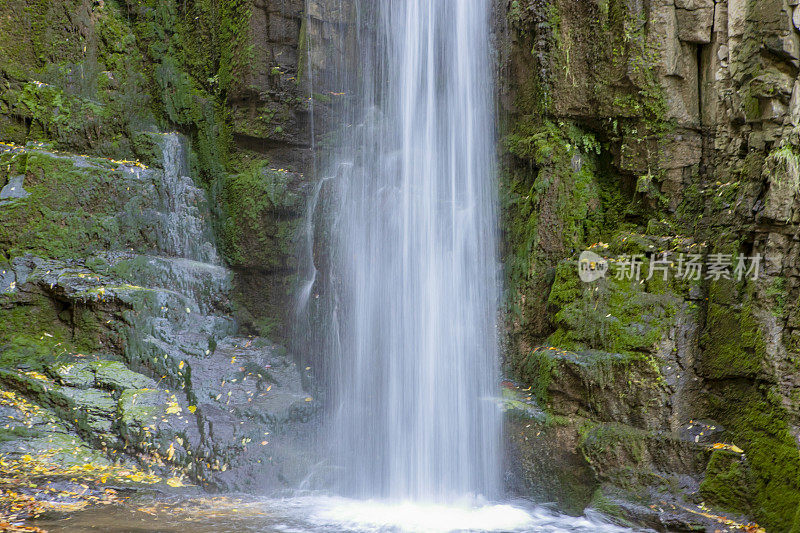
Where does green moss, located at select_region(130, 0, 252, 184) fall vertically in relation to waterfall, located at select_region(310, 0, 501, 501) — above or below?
above

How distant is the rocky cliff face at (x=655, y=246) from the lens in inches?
245

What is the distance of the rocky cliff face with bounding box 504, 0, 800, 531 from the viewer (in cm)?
621

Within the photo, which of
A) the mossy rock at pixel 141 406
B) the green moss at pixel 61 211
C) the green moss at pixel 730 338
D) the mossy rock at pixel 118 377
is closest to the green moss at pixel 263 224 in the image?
the green moss at pixel 61 211

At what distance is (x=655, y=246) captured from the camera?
7.46 m

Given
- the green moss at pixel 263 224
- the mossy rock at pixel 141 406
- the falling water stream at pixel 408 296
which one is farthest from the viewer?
the green moss at pixel 263 224

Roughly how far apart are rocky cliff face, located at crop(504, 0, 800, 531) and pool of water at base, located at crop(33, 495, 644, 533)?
0.50m

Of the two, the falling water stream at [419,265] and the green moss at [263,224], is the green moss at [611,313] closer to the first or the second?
the falling water stream at [419,265]

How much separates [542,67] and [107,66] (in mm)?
7355

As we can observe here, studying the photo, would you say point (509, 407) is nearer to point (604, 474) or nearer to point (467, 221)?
point (604, 474)

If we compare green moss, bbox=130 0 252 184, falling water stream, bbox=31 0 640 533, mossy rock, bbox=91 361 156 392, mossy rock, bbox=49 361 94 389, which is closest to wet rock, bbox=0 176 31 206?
falling water stream, bbox=31 0 640 533

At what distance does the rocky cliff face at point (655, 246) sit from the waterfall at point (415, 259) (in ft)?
1.62

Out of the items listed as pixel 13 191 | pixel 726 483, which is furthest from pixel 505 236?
pixel 13 191

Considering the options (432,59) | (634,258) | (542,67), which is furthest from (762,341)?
(432,59)

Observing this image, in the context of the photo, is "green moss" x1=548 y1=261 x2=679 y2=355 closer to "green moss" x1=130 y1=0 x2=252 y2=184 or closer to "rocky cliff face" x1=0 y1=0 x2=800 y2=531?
"rocky cliff face" x1=0 y1=0 x2=800 y2=531
